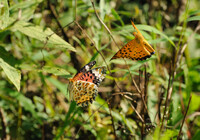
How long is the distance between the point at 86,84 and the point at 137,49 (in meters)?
0.33

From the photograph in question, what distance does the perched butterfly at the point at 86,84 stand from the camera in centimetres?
121

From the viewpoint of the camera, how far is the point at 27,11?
1601mm

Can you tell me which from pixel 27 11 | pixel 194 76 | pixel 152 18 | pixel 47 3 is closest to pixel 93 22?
pixel 47 3

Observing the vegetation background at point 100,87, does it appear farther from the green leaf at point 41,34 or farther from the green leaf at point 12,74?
the green leaf at point 12,74

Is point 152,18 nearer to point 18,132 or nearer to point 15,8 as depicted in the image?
point 15,8

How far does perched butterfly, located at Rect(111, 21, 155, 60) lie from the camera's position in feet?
3.66

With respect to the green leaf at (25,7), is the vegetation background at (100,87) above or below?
below

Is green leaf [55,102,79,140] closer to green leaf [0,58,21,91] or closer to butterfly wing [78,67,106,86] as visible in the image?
butterfly wing [78,67,106,86]

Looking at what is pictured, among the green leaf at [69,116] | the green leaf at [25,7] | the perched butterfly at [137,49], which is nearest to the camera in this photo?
the perched butterfly at [137,49]

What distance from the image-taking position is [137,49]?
115cm

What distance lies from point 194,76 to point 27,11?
5.74ft

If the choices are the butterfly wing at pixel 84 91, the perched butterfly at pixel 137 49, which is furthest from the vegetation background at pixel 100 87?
the perched butterfly at pixel 137 49

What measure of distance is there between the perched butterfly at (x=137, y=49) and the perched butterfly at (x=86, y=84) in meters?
0.15

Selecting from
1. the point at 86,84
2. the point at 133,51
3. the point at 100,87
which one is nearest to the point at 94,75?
the point at 86,84
